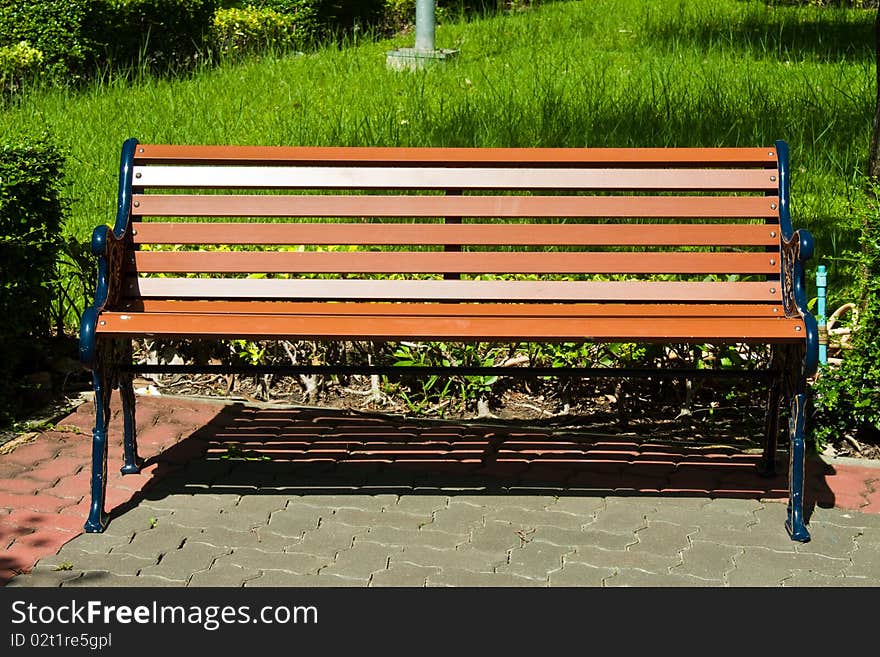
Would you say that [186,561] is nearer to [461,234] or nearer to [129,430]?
[129,430]

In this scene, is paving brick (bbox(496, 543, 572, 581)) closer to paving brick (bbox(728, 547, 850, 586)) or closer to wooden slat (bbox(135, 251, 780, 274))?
paving brick (bbox(728, 547, 850, 586))

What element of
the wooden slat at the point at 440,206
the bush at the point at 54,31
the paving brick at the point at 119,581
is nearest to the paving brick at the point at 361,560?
the paving brick at the point at 119,581

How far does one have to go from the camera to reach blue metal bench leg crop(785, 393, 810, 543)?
13.1ft

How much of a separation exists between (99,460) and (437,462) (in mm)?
1323

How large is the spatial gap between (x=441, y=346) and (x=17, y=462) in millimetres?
1818

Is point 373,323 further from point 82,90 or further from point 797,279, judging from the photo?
point 82,90

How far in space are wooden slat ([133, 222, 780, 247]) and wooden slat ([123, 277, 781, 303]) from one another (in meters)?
0.15

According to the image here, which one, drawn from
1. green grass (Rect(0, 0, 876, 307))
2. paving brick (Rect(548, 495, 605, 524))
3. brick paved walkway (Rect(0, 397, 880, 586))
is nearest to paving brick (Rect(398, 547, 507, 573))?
brick paved walkway (Rect(0, 397, 880, 586))

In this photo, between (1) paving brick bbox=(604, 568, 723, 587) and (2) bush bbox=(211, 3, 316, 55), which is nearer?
(1) paving brick bbox=(604, 568, 723, 587)

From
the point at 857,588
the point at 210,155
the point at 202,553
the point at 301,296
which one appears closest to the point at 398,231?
the point at 301,296

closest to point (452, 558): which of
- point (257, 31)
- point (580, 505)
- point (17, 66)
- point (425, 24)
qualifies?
point (580, 505)

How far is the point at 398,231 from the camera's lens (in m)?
4.59

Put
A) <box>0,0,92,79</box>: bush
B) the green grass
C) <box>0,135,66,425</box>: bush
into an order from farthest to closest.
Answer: <box>0,0,92,79</box>: bush, the green grass, <box>0,135,66,425</box>: bush

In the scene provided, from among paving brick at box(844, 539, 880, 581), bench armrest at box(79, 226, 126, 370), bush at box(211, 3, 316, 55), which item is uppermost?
bush at box(211, 3, 316, 55)
